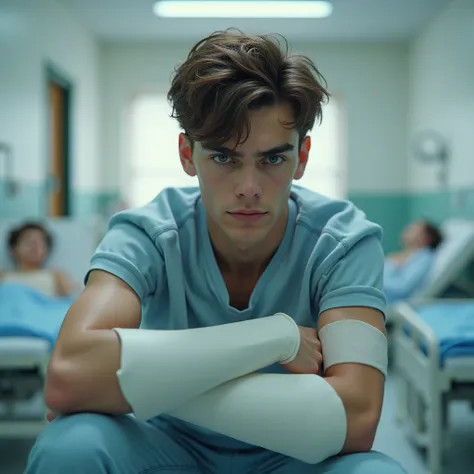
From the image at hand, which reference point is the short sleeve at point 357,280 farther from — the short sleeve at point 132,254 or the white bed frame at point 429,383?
the white bed frame at point 429,383

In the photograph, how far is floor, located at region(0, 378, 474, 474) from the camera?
251 centimetres

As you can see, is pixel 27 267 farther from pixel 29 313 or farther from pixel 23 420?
pixel 23 420

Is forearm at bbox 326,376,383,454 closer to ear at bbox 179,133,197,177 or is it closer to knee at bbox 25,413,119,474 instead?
knee at bbox 25,413,119,474

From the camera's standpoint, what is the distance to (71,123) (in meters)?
6.18

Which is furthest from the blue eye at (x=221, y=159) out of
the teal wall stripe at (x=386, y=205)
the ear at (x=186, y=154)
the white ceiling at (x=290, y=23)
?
the white ceiling at (x=290, y=23)

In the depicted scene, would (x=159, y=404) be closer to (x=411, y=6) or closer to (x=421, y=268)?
(x=421, y=268)

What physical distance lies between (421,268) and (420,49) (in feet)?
11.2

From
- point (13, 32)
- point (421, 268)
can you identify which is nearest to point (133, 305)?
point (421, 268)

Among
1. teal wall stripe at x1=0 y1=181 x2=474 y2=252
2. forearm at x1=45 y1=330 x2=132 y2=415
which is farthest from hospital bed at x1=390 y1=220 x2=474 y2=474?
teal wall stripe at x1=0 y1=181 x2=474 y2=252

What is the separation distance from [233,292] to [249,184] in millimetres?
283

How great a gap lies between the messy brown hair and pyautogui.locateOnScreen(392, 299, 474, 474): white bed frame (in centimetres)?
137

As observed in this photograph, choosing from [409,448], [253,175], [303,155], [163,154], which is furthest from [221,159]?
[163,154]

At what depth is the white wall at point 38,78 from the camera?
4.46 m

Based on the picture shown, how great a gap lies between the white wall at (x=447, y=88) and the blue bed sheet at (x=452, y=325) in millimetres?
2244
